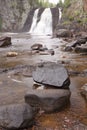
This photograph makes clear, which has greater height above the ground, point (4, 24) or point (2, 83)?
point (2, 83)

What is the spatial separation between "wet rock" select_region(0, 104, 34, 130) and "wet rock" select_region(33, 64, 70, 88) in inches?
74.8

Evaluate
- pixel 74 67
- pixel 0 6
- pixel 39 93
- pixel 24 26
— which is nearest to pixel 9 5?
pixel 0 6

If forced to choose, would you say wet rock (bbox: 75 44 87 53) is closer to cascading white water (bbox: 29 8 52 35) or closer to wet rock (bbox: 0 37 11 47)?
wet rock (bbox: 0 37 11 47)

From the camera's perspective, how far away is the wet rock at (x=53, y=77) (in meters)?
7.10

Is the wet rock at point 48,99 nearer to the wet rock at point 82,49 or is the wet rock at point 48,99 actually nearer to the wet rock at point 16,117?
the wet rock at point 16,117

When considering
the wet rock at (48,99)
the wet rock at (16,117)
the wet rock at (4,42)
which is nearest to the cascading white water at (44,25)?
the wet rock at (4,42)

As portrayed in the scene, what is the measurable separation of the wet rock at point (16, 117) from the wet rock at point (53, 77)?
190 centimetres

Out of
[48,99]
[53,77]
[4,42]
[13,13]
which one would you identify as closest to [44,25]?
[13,13]

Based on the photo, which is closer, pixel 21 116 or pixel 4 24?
pixel 21 116

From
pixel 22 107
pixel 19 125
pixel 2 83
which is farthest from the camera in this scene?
pixel 2 83

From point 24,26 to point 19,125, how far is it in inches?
2124

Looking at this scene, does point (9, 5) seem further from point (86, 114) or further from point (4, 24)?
point (86, 114)

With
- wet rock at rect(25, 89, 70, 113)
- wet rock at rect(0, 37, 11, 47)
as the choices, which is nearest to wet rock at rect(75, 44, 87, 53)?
wet rock at rect(0, 37, 11, 47)

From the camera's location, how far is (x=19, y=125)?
4.96m
